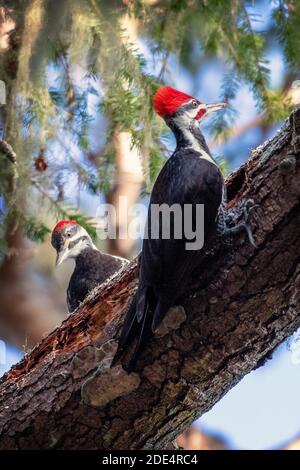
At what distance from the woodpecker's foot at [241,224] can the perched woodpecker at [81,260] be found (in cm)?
138

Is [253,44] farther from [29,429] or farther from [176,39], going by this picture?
A: [29,429]

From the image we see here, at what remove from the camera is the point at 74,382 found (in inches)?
95.3

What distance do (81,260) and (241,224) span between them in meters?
1.73

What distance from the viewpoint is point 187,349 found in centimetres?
229

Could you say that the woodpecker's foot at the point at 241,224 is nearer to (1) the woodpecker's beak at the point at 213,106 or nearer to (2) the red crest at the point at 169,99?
(2) the red crest at the point at 169,99

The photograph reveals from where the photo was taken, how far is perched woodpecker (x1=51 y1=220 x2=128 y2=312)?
3.69m

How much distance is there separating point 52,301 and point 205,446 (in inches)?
61.0

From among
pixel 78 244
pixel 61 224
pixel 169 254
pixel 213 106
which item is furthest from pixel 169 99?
pixel 78 244

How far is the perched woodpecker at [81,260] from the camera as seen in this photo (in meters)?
3.69

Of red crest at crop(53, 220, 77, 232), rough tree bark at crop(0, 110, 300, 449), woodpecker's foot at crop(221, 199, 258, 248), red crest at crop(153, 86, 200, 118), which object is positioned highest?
red crest at crop(53, 220, 77, 232)

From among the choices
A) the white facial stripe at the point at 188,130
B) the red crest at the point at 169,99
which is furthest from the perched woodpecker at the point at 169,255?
the red crest at the point at 169,99

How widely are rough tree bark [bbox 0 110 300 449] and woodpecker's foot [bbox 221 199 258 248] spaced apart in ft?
0.07

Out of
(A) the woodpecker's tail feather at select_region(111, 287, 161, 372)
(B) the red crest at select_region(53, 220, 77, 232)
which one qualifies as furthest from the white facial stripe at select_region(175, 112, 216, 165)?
(B) the red crest at select_region(53, 220, 77, 232)

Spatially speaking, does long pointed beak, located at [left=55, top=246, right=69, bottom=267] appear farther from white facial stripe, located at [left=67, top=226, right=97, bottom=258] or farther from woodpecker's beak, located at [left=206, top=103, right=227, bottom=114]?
woodpecker's beak, located at [left=206, top=103, right=227, bottom=114]
